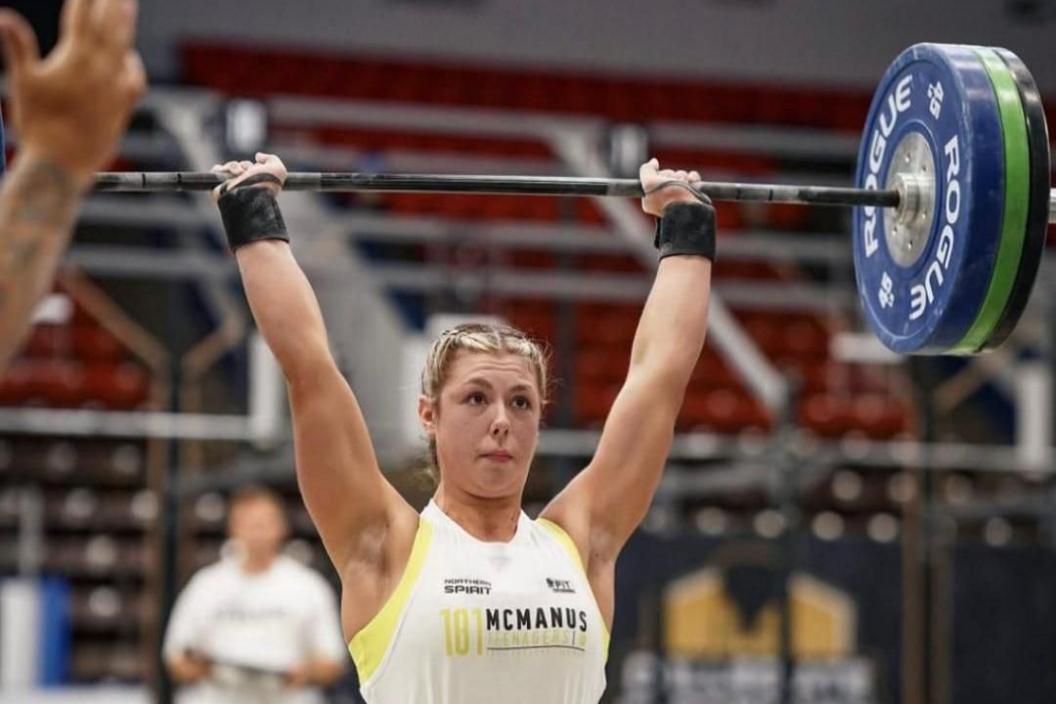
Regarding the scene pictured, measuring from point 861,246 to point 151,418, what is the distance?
12.0ft

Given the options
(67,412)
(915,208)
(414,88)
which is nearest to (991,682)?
(915,208)

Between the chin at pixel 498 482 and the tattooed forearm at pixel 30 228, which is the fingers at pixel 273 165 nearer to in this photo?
the chin at pixel 498 482

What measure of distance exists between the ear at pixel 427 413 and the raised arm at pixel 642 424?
26 centimetres

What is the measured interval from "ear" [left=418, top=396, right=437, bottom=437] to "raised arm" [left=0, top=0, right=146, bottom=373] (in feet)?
3.80

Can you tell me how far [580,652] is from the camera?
8.75 ft

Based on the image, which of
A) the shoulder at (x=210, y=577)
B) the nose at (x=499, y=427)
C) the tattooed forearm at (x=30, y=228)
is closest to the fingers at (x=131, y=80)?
the tattooed forearm at (x=30, y=228)

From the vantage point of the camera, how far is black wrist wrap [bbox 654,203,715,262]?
10.2ft

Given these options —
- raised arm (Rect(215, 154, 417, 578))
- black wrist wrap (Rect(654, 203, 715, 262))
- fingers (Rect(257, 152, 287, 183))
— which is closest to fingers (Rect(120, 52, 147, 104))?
raised arm (Rect(215, 154, 417, 578))

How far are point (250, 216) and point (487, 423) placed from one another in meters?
0.54

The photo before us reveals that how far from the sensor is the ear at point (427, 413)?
9.34 feet

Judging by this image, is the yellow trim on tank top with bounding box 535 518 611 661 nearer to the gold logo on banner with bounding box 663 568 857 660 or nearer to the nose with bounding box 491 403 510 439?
the nose with bounding box 491 403 510 439

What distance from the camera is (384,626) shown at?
2.61 m

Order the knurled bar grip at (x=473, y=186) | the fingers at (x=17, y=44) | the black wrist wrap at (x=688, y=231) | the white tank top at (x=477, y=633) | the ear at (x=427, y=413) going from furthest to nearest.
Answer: the knurled bar grip at (x=473, y=186)
the black wrist wrap at (x=688, y=231)
the ear at (x=427, y=413)
the white tank top at (x=477, y=633)
the fingers at (x=17, y=44)

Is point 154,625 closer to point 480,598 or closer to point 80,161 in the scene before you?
point 480,598
